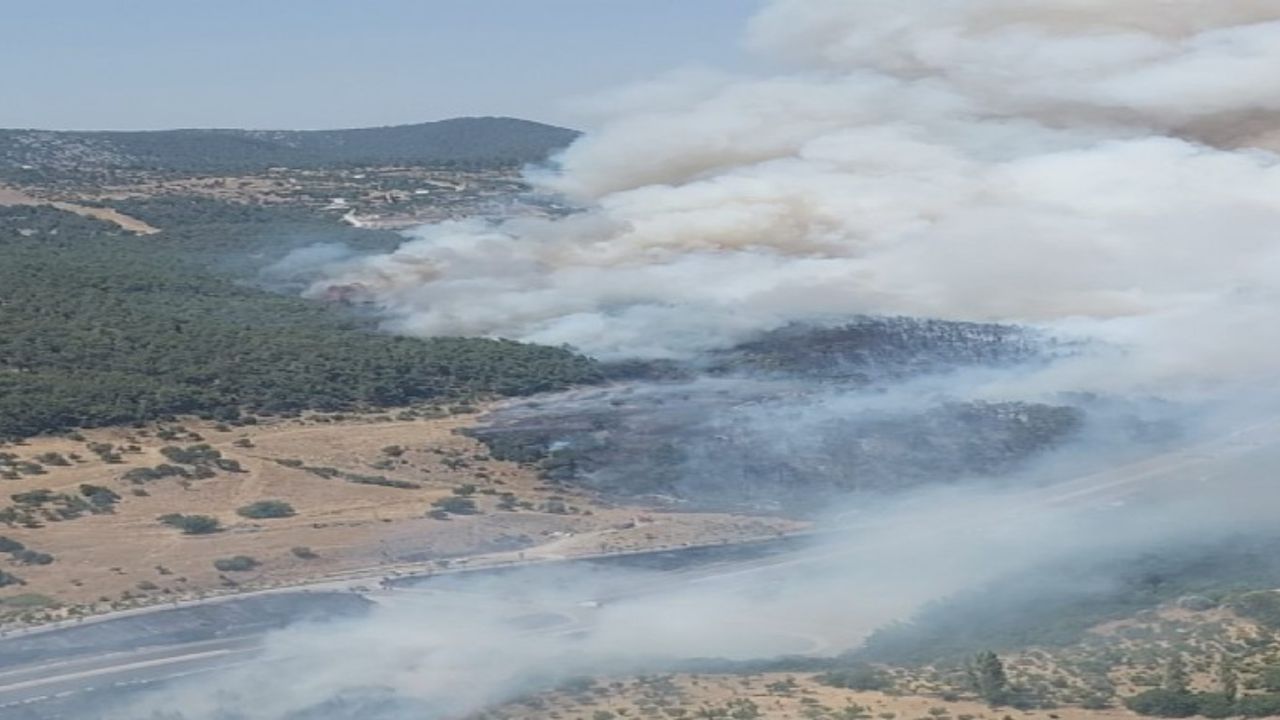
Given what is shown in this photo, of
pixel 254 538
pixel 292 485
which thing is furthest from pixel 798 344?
pixel 254 538

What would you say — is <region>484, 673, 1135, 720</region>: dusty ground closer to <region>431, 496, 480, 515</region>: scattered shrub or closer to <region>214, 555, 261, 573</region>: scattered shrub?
<region>214, 555, 261, 573</region>: scattered shrub

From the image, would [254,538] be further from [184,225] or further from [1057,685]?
[184,225]

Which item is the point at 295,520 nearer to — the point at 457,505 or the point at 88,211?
the point at 457,505

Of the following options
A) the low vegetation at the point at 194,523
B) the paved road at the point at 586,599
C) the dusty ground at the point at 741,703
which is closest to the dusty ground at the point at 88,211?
the low vegetation at the point at 194,523

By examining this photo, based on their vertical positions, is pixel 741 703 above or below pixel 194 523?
above

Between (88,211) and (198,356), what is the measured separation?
2665 inches

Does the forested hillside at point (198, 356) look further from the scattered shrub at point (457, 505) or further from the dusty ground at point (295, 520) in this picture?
the scattered shrub at point (457, 505)

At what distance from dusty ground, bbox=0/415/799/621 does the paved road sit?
2.70 meters

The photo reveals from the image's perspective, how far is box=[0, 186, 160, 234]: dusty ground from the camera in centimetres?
14438

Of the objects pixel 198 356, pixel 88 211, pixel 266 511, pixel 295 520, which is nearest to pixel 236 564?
pixel 295 520

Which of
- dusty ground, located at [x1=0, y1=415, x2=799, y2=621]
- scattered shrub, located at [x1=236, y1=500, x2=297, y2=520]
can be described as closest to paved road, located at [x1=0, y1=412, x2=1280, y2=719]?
dusty ground, located at [x1=0, y1=415, x2=799, y2=621]

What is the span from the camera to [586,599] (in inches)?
2028

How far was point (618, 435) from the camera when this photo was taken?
73.3 metres

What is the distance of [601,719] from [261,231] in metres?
111
